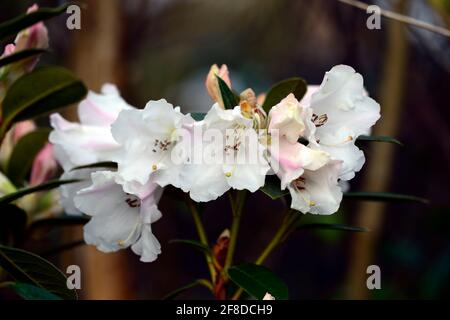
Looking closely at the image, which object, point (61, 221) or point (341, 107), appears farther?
point (61, 221)

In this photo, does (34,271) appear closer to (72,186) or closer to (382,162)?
(72,186)

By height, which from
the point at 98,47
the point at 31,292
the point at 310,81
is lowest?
the point at 31,292

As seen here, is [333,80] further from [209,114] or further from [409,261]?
[409,261]

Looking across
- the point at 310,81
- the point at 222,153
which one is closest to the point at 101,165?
the point at 222,153

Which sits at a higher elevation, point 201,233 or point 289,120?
point 289,120

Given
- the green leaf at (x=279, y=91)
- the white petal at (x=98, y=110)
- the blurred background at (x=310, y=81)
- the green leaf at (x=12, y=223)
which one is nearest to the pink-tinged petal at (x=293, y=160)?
the green leaf at (x=279, y=91)
